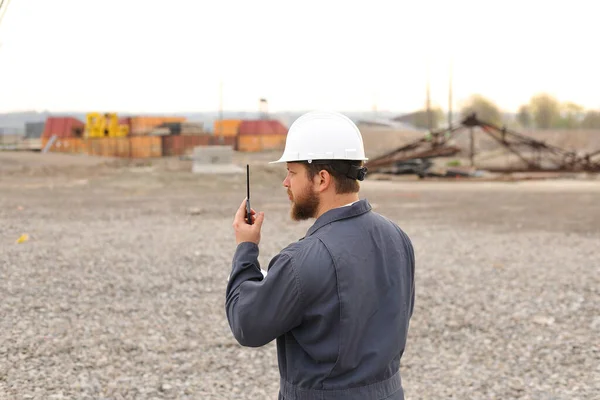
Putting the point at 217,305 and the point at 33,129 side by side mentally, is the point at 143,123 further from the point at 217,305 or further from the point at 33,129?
the point at 217,305

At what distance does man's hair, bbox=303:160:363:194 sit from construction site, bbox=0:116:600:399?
3.49 meters

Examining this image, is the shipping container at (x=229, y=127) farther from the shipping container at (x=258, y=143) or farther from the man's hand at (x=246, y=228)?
the man's hand at (x=246, y=228)

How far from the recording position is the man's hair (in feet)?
7.98

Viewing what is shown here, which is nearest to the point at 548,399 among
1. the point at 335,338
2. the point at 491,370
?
Result: the point at 491,370

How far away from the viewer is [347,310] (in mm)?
2350

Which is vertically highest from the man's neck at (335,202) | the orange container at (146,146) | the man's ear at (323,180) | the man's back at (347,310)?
the orange container at (146,146)

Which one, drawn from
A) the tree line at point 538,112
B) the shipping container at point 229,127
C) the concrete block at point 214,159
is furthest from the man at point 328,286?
→ the tree line at point 538,112

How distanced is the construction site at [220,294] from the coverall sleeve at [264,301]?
11.0ft

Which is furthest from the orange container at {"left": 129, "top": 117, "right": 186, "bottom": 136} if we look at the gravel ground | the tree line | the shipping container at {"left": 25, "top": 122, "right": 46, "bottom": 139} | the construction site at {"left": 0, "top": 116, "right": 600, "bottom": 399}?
the tree line

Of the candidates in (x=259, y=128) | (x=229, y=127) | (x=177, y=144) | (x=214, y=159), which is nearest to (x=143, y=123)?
(x=229, y=127)

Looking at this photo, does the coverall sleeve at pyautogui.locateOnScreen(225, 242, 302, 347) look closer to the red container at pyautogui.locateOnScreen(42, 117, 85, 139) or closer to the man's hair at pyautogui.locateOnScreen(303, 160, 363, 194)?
the man's hair at pyautogui.locateOnScreen(303, 160, 363, 194)

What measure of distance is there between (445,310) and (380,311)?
228 inches

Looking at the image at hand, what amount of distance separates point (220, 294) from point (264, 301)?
6.41 m

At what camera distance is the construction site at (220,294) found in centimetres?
586
